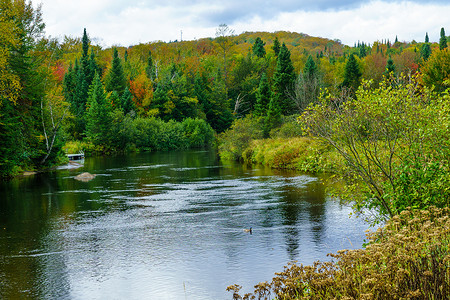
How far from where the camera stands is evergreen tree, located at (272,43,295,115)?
67250 millimetres

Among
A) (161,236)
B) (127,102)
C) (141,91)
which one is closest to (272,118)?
(127,102)

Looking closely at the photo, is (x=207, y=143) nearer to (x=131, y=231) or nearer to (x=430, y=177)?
(x=131, y=231)

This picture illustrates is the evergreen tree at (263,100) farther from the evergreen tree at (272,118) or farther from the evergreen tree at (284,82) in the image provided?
the evergreen tree at (272,118)

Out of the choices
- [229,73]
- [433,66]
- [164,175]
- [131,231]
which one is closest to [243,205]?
[131,231]

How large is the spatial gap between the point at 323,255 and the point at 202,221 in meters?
6.59

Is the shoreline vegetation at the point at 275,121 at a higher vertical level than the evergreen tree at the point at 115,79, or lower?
lower

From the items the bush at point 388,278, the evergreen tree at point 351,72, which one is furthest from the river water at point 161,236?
the evergreen tree at point 351,72

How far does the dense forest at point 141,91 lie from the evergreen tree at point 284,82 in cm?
15

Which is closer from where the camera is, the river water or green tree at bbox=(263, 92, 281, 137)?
the river water

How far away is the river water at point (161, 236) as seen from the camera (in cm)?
1166

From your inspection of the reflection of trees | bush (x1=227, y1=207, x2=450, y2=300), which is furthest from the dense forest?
bush (x1=227, y1=207, x2=450, y2=300)

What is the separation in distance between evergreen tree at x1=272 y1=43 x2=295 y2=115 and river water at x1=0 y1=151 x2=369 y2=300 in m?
38.8

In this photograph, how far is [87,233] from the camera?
17.2m

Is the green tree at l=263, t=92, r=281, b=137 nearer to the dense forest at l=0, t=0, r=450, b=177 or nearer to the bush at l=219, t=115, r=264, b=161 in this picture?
the dense forest at l=0, t=0, r=450, b=177
